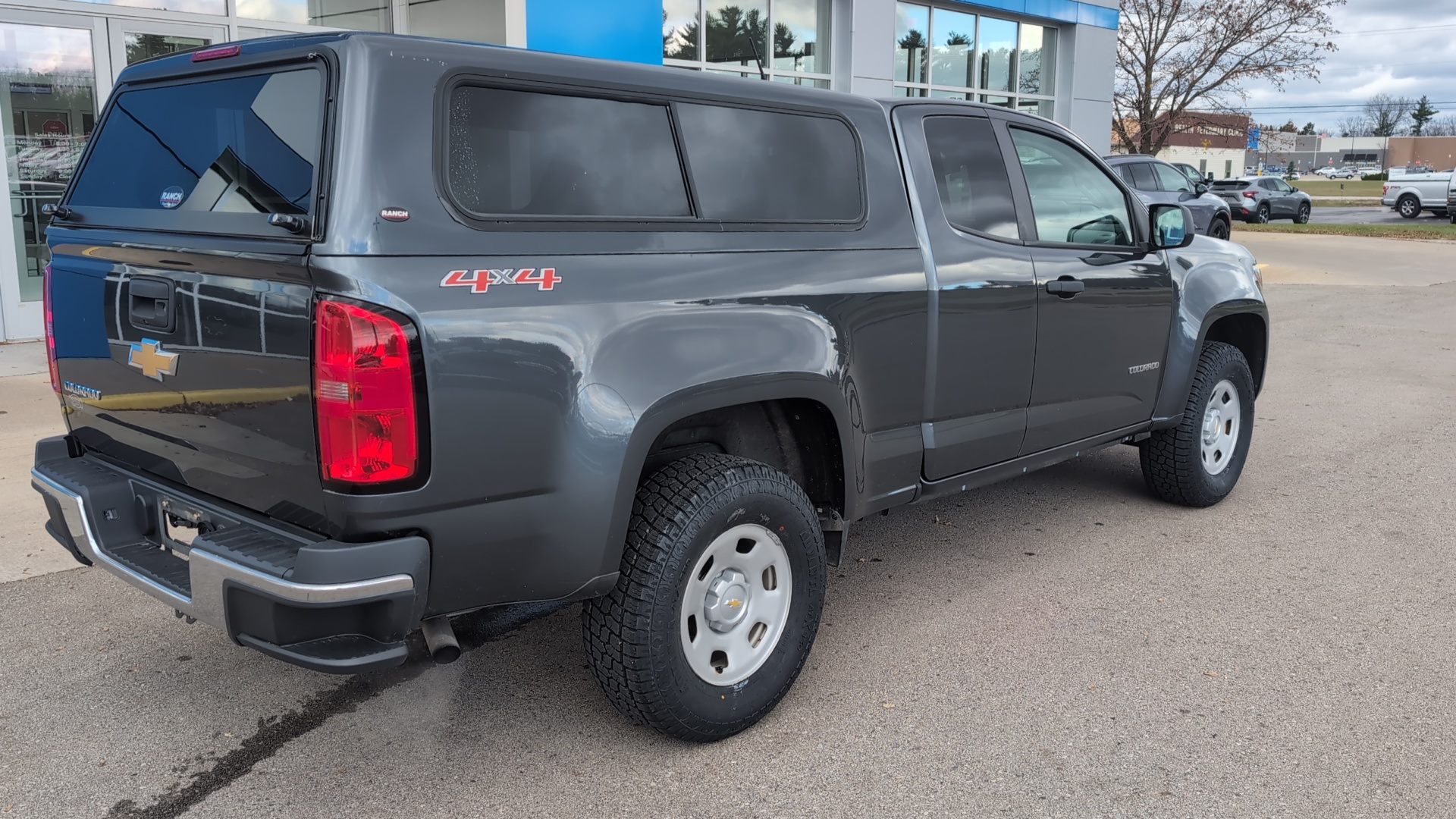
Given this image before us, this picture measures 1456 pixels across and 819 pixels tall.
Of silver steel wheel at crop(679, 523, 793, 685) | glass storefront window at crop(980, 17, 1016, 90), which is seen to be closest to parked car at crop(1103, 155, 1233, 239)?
glass storefront window at crop(980, 17, 1016, 90)

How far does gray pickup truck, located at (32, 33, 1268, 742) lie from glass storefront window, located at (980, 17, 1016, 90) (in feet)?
50.5

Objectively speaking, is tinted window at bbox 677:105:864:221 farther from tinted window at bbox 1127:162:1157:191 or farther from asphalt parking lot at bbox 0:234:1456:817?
tinted window at bbox 1127:162:1157:191

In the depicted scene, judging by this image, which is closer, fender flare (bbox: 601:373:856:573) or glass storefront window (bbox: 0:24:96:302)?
fender flare (bbox: 601:373:856:573)

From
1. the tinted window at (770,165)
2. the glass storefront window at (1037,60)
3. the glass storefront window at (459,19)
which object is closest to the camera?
the tinted window at (770,165)

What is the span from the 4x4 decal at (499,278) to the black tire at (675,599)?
683 millimetres

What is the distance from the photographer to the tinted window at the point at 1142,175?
20.0 meters

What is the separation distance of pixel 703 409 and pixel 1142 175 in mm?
18996

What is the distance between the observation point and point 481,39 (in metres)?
11.1

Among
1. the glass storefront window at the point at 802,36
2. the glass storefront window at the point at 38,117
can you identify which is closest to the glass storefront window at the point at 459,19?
the glass storefront window at the point at 38,117

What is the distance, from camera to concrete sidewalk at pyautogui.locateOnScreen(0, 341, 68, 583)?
189 inches

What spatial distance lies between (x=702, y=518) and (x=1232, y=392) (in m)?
3.66

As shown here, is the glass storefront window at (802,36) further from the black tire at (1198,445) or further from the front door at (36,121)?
the black tire at (1198,445)

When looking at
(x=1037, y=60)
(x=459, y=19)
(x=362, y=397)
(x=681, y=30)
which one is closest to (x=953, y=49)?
(x=1037, y=60)

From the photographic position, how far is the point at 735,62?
14.6m
